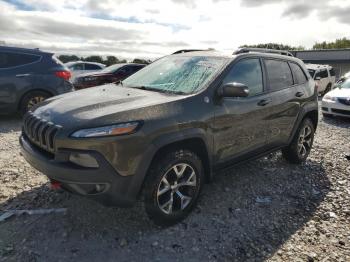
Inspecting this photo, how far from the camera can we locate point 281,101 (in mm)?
4598

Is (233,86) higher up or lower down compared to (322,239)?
higher up

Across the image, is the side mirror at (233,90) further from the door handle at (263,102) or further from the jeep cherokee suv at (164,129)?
the door handle at (263,102)

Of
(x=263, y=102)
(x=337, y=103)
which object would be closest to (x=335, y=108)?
(x=337, y=103)

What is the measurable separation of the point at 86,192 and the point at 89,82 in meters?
10.1

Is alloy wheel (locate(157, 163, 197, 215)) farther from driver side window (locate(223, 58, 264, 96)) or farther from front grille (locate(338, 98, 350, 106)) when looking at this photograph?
front grille (locate(338, 98, 350, 106))

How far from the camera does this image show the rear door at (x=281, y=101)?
449 cm

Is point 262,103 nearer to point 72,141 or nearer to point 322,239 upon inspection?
point 322,239

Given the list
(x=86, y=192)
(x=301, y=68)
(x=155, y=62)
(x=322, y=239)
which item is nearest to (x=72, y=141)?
(x=86, y=192)

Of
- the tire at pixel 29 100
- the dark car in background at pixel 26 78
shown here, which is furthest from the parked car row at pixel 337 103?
the tire at pixel 29 100

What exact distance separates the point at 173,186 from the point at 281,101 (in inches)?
83.4

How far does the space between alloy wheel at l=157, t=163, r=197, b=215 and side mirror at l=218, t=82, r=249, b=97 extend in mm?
848

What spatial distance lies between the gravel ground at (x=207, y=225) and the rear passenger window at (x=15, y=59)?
3372mm

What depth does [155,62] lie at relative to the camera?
4.81m

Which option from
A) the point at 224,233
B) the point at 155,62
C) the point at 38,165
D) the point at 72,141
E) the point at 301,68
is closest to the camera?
the point at 72,141
